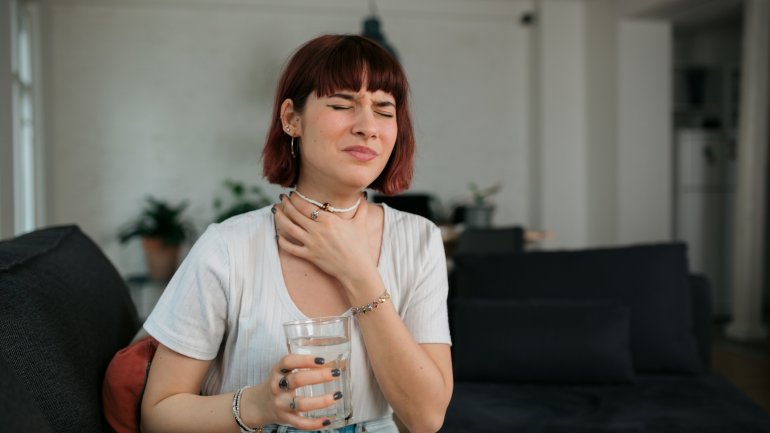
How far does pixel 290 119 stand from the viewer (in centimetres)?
122

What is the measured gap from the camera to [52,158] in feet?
17.0

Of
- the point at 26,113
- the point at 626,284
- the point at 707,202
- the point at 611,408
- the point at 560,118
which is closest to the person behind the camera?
the point at 611,408

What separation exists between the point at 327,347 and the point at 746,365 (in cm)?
399

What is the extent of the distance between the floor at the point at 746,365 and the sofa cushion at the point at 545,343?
5.17ft

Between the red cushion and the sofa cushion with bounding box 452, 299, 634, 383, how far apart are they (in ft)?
4.04

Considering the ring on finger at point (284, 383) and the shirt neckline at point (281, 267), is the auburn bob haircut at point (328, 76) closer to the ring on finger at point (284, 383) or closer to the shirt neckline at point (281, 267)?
the shirt neckline at point (281, 267)

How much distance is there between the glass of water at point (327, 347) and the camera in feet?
2.99

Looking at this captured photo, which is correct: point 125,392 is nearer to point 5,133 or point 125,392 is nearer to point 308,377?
point 308,377

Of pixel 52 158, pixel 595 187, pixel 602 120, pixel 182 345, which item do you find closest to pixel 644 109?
pixel 602 120

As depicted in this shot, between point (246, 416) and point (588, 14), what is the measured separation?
561 centimetres

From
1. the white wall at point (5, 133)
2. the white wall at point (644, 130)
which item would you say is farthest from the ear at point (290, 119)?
the white wall at point (644, 130)

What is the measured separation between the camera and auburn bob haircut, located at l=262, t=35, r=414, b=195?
1.14 meters

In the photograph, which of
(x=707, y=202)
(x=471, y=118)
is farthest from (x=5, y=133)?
(x=707, y=202)

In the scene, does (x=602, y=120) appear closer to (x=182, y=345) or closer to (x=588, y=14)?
(x=588, y=14)
